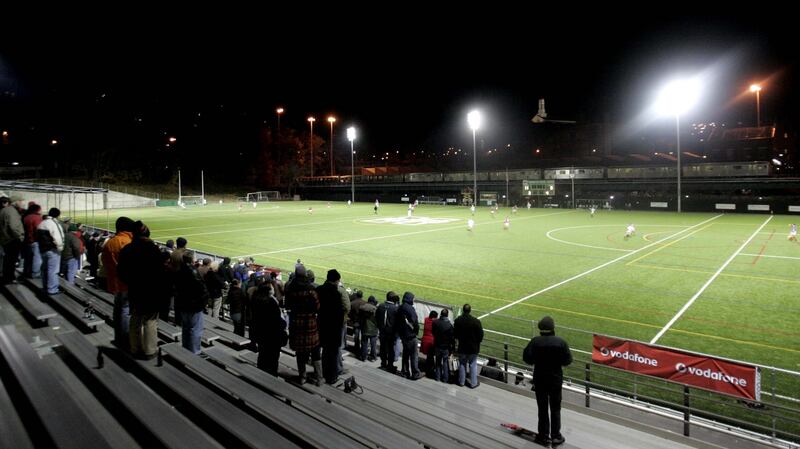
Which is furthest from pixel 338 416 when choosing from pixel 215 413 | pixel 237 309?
pixel 237 309

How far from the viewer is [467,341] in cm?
820

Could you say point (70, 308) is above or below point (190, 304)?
below

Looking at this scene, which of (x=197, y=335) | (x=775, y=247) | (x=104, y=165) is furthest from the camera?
(x=104, y=165)

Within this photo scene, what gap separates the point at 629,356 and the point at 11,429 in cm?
909

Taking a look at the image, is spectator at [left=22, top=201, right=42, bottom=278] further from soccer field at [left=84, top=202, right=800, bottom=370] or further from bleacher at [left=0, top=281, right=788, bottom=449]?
soccer field at [left=84, top=202, right=800, bottom=370]

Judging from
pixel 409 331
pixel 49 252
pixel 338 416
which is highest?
pixel 49 252

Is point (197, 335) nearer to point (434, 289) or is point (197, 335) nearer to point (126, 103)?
point (434, 289)

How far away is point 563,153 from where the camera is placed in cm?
10812

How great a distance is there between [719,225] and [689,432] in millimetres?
40783

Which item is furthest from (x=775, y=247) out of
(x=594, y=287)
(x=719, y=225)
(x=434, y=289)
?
(x=434, y=289)

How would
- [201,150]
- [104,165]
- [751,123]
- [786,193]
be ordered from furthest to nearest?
[201,150] < [104,165] < [751,123] < [786,193]

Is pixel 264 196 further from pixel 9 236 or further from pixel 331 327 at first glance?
pixel 331 327

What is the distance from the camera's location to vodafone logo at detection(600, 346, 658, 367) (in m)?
8.52

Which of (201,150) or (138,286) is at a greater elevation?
(201,150)
